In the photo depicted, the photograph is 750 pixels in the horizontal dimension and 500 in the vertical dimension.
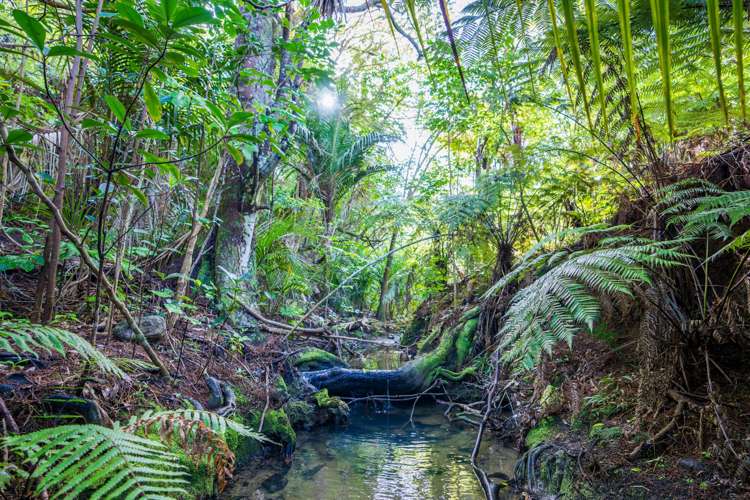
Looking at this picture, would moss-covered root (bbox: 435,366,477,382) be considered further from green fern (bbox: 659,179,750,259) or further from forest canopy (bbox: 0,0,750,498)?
green fern (bbox: 659,179,750,259)

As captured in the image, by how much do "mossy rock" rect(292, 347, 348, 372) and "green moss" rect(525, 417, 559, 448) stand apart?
2599 mm

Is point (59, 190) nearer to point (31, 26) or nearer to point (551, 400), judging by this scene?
point (31, 26)

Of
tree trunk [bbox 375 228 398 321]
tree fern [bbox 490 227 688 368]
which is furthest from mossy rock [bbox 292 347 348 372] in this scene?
tree trunk [bbox 375 228 398 321]

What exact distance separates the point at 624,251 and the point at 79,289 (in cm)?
326

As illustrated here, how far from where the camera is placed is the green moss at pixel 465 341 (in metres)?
5.07

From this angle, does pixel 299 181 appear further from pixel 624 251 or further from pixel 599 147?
pixel 624 251

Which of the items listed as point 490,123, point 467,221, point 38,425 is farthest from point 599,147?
point 38,425

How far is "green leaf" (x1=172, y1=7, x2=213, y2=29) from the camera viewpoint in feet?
4.10

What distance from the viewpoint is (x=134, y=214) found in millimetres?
3039

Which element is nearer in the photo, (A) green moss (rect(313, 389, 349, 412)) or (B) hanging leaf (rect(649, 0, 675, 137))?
(B) hanging leaf (rect(649, 0, 675, 137))

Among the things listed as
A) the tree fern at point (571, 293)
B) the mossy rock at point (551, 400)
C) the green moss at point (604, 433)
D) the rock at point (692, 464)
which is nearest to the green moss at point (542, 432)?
the mossy rock at point (551, 400)

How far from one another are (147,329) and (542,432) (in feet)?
9.12

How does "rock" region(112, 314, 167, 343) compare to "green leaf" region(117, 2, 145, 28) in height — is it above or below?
below

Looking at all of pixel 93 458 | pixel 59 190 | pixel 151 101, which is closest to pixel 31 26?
pixel 151 101
